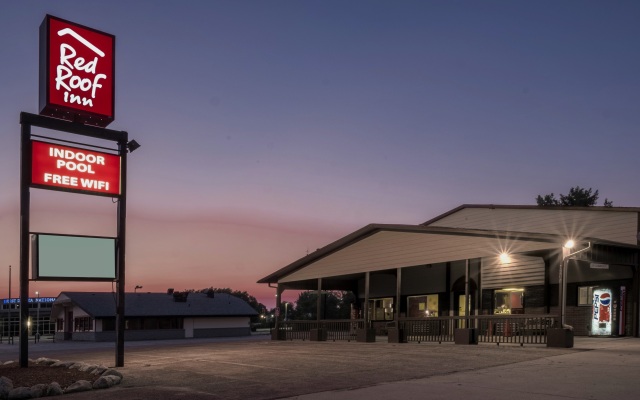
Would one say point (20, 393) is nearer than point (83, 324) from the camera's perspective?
Yes

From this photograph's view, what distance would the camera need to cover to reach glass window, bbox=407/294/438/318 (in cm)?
3177

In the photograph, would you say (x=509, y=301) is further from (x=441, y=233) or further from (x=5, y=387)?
(x=5, y=387)

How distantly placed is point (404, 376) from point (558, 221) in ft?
52.5

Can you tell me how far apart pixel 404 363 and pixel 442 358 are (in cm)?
144

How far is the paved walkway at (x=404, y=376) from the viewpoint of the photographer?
34.5 feet

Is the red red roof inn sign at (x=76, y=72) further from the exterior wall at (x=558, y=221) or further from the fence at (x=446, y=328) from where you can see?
the exterior wall at (x=558, y=221)

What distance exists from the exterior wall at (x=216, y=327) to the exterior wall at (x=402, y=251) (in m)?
27.3

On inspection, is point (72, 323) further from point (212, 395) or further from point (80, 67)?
point (212, 395)

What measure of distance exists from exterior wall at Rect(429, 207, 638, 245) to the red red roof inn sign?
48.5ft

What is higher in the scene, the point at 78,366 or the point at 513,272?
the point at 513,272

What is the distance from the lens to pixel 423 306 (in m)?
32.8

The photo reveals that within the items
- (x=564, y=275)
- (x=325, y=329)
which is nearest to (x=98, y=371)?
(x=564, y=275)

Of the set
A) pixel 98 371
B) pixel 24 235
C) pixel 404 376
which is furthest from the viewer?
pixel 24 235

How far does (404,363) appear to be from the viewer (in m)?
15.4
